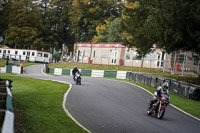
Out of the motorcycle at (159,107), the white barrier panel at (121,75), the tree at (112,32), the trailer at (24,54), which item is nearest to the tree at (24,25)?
the trailer at (24,54)

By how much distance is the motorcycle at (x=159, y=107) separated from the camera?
12945 mm

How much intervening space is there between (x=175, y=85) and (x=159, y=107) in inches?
440

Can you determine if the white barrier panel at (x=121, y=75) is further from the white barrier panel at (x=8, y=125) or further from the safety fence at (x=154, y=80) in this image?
the white barrier panel at (x=8, y=125)

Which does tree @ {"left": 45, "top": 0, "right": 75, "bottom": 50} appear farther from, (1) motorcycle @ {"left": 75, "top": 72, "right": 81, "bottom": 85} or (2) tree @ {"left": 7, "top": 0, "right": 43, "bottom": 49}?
(1) motorcycle @ {"left": 75, "top": 72, "right": 81, "bottom": 85}

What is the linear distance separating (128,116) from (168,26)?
12808 mm

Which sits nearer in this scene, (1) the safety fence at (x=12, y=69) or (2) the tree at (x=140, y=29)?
(2) the tree at (x=140, y=29)

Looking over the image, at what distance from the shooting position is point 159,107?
13203 millimetres

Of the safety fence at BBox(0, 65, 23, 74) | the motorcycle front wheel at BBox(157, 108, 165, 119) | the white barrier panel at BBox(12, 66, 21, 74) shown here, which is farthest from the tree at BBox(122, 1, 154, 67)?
the safety fence at BBox(0, 65, 23, 74)

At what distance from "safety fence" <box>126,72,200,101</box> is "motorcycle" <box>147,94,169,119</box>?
8.41 metres

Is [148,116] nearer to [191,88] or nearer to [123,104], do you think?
[123,104]

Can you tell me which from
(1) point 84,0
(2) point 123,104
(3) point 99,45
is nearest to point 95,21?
(1) point 84,0

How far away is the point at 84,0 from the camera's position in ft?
244

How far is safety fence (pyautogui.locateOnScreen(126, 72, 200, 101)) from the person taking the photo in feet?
69.9

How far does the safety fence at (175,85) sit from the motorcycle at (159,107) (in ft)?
27.6
